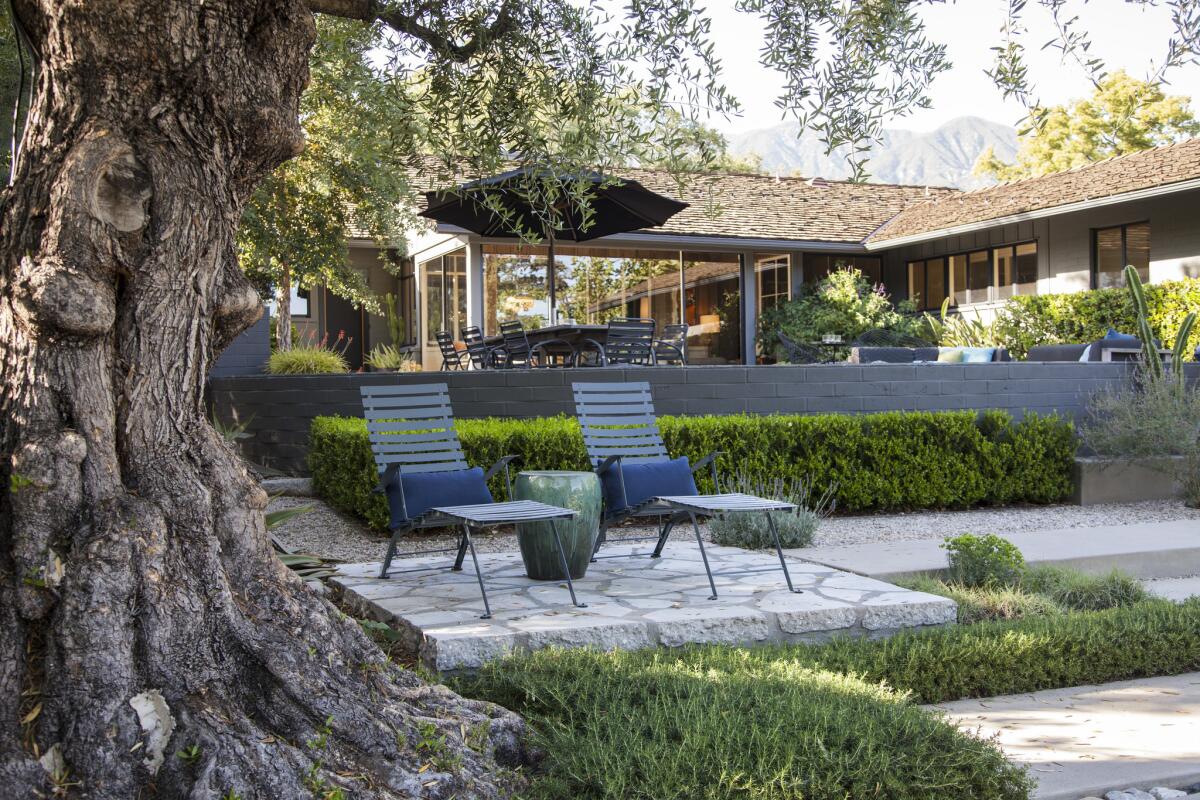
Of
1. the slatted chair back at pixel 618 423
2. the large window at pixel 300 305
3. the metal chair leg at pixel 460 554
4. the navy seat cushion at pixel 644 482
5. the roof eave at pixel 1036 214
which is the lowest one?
the metal chair leg at pixel 460 554

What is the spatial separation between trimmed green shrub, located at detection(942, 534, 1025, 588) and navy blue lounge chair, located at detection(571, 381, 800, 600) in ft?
3.37

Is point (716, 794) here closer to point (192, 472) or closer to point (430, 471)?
point (192, 472)

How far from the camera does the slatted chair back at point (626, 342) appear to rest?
11705 millimetres

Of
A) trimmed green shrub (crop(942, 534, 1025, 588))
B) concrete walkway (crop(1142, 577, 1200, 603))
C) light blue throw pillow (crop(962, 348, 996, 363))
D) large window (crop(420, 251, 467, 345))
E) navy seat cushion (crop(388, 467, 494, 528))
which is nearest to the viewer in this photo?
navy seat cushion (crop(388, 467, 494, 528))

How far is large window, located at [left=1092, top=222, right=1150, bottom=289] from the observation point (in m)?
17.0

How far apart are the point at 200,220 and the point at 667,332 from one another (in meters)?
10.5

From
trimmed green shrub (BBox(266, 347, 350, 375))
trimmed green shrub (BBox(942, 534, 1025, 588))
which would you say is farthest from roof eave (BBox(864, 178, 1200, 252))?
trimmed green shrub (BBox(266, 347, 350, 375))

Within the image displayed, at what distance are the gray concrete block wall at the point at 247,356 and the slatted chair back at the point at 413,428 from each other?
19.6 ft

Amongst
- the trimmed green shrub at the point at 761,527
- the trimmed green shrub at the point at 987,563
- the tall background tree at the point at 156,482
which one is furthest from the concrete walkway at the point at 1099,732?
the trimmed green shrub at the point at 761,527

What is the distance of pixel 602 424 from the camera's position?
21.8 ft

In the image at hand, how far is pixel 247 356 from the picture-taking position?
480 inches

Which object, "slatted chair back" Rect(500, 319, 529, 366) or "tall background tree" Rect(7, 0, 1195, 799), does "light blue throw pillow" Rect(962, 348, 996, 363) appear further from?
"tall background tree" Rect(7, 0, 1195, 799)

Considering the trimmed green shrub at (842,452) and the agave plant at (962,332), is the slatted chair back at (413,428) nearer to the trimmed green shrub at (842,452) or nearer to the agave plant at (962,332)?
the trimmed green shrub at (842,452)

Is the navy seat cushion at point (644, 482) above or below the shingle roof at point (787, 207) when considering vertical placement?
below
